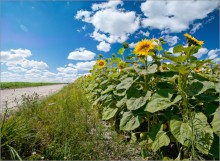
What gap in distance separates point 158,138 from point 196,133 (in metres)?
0.49

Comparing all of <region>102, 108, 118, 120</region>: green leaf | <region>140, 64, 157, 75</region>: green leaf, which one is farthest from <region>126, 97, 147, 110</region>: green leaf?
<region>102, 108, 118, 120</region>: green leaf

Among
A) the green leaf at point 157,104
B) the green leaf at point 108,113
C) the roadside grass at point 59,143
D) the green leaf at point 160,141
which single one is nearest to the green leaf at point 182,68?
the green leaf at point 157,104

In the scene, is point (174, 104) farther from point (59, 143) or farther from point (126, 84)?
point (59, 143)

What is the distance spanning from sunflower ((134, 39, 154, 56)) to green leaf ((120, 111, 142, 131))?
0.68 metres

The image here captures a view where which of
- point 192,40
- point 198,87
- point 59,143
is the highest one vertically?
point 192,40

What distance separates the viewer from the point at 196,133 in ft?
7.21

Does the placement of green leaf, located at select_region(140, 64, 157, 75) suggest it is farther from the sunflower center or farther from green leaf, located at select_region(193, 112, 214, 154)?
green leaf, located at select_region(193, 112, 214, 154)

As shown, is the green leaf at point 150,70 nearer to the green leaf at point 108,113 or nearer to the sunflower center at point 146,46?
the sunflower center at point 146,46

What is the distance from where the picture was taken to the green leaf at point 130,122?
9.22 feet

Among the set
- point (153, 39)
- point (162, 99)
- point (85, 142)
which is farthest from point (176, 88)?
point (85, 142)

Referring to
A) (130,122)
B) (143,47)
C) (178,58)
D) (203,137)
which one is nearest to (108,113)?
(130,122)

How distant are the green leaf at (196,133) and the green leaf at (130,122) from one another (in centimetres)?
46

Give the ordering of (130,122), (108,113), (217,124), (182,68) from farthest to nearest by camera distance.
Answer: (108,113)
(130,122)
(182,68)
(217,124)

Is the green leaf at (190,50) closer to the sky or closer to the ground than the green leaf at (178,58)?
closer to the sky
